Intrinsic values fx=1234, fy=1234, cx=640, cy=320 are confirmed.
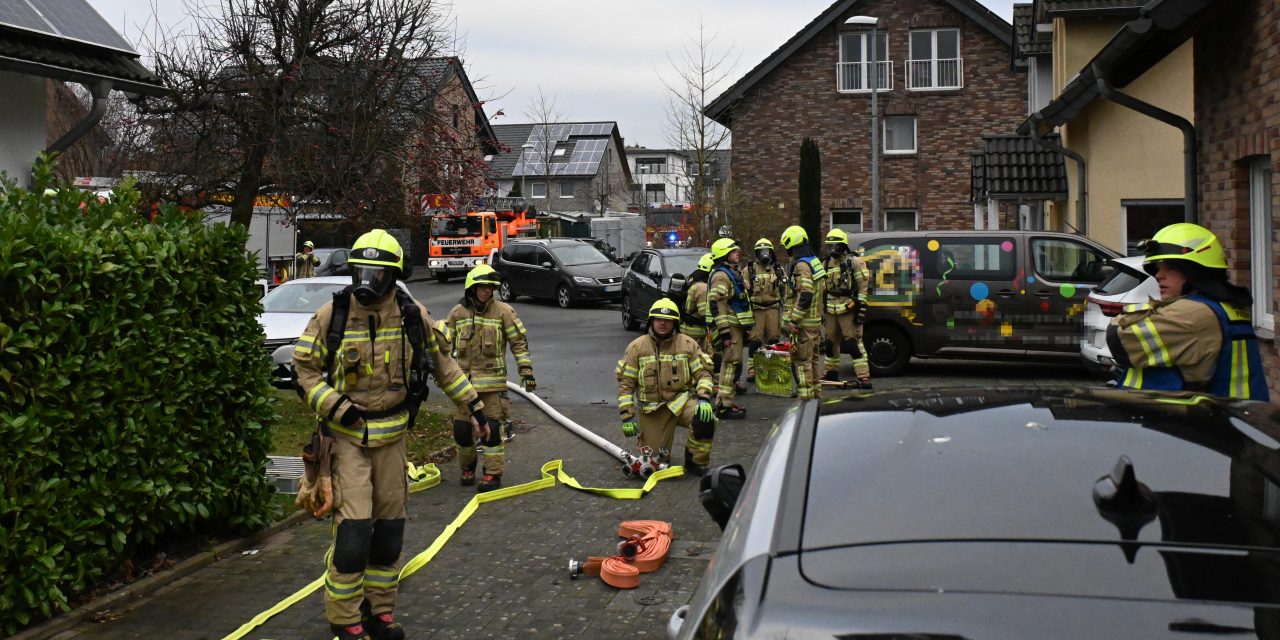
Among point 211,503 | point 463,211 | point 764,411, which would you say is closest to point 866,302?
point 764,411

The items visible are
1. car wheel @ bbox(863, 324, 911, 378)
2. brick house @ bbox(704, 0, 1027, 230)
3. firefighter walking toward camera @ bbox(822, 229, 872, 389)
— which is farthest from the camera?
brick house @ bbox(704, 0, 1027, 230)

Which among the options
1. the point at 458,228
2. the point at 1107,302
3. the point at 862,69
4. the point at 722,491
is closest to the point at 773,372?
the point at 1107,302

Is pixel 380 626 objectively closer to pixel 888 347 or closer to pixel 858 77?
pixel 888 347

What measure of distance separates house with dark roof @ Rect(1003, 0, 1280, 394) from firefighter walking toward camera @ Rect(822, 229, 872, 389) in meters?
3.89

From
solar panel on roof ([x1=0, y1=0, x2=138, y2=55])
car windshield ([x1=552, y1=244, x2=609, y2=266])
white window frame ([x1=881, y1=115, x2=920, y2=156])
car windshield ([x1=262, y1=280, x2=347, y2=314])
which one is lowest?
car windshield ([x1=262, y1=280, x2=347, y2=314])

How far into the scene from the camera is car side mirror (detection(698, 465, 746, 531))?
3.87 m

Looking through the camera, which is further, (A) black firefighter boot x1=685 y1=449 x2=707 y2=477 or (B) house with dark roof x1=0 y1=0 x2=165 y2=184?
(B) house with dark roof x1=0 y1=0 x2=165 y2=184

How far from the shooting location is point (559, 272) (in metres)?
30.0

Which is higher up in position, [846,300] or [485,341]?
[846,300]

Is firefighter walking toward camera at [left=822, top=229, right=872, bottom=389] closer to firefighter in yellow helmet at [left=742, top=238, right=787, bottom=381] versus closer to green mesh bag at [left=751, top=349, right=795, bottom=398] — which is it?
firefighter in yellow helmet at [left=742, top=238, right=787, bottom=381]

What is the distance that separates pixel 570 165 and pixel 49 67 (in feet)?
222

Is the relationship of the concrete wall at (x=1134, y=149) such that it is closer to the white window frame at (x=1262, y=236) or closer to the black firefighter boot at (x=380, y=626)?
the white window frame at (x=1262, y=236)

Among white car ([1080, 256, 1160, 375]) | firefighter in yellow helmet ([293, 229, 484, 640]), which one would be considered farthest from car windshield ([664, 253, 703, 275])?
firefighter in yellow helmet ([293, 229, 484, 640])

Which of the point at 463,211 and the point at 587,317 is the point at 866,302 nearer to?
the point at 463,211
